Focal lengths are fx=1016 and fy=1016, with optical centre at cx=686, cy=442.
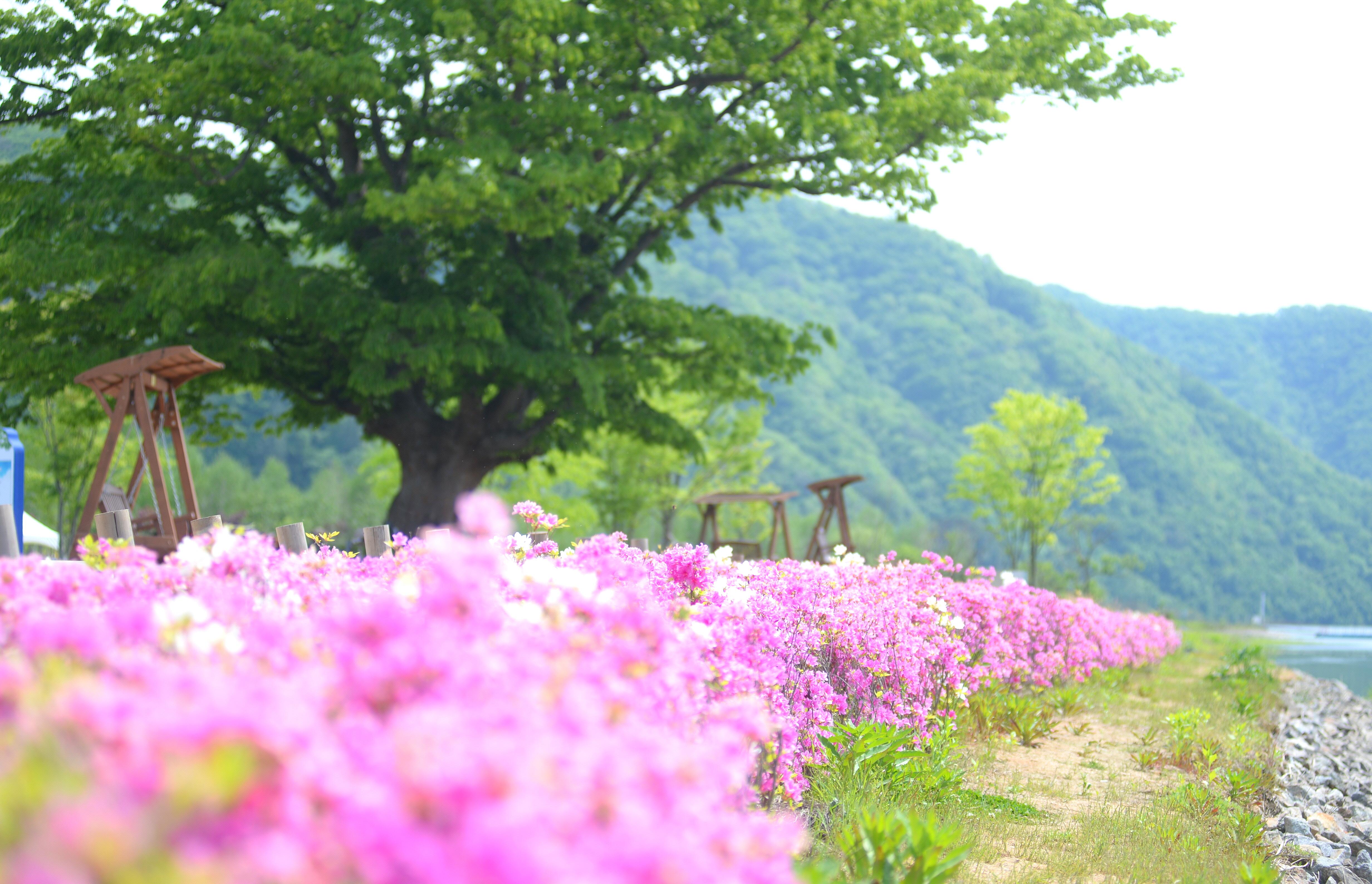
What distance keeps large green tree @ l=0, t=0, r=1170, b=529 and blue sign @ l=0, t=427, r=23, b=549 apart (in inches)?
121

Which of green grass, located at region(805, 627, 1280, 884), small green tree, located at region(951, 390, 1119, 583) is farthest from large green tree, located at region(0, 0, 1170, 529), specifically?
small green tree, located at region(951, 390, 1119, 583)

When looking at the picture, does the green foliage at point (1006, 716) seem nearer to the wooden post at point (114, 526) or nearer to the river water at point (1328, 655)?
the wooden post at point (114, 526)

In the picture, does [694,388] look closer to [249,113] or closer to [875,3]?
[875,3]

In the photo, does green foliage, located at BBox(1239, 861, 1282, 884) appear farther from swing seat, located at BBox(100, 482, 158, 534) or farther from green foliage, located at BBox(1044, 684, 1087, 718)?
swing seat, located at BBox(100, 482, 158, 534)

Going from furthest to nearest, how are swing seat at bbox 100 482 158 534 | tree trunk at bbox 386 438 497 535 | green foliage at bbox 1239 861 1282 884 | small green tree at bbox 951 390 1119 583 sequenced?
small green tree at bbox 951 390 1119 583
tree trunk at bbox 386 438 497 535
swing seat at bbox 100 482 158 534
green foliage at bbox 1239 861 1282 884

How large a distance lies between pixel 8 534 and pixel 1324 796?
8438mm

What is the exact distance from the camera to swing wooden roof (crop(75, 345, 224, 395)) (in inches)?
332

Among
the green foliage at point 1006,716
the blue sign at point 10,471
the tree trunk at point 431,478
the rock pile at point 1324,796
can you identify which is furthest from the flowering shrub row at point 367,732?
the tree trunk at point 431,478

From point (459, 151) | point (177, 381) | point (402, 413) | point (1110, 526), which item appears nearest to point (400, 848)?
point (177, 381)

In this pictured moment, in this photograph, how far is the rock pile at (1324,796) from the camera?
5.25m

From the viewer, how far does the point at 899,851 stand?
3516mm

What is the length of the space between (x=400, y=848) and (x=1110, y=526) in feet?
248

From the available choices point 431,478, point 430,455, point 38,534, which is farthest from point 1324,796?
point 38,534

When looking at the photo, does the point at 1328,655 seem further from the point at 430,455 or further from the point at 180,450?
the point at 180,450
